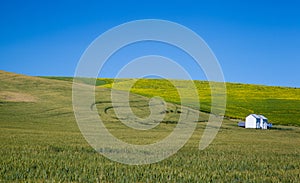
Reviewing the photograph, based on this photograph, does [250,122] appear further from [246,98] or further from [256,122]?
[246,98]

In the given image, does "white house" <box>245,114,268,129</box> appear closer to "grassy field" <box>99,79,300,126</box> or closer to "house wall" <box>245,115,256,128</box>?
"house wall" <box>245,115,256,128</box>

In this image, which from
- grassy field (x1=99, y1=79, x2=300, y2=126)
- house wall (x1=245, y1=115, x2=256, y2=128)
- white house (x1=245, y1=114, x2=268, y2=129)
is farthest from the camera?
grassy field (x1=99, y1=79, x2=300, y2=126)

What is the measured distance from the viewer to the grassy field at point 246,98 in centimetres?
7451

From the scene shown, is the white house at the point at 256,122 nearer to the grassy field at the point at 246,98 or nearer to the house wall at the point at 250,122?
the house wall at the point at 250,122

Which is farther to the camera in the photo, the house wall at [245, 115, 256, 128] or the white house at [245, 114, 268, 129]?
the white house at [245, 114, 268, 129]

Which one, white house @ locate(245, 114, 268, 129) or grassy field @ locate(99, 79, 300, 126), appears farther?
grassy field @ locate(99, 79, 300, 126)

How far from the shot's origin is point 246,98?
9375 cm

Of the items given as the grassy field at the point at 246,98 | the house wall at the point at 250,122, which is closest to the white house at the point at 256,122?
the house wall at the point at 250,122

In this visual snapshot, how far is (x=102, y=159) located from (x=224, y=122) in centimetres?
4705

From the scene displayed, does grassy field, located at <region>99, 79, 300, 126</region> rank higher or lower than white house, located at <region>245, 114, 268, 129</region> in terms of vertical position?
higher

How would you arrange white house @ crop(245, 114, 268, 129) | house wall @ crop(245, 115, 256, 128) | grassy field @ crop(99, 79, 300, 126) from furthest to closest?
grassy field @ crop(99, 79, 300, 126)
white house @ crop(245, 114, 268, 129)
house wall @ crop(245, 115, 256, 128)

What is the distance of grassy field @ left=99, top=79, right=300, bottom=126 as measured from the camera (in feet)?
244

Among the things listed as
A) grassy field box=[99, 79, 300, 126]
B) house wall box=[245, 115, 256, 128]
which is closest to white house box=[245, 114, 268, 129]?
house wall box=[245, 115, 256, 128]

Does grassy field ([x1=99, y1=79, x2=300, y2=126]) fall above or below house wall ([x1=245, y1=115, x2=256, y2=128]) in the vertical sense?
above
